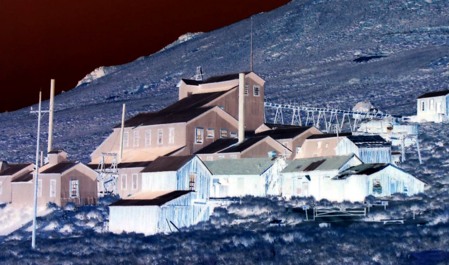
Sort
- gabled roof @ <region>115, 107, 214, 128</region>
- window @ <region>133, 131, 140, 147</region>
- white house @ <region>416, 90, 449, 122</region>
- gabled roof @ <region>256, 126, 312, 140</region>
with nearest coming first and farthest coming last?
gabled roof @ <region>256, 126, 312, 140</region> → gabled roof @ <region>115, 107, 214, 128</region> → window @ <region>133, 131, 140, 147</region> → white house @ <region>416, 90, 449, 122</region>

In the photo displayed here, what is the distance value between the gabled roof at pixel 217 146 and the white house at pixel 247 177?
4.86 meters

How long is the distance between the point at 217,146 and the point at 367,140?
423 inches

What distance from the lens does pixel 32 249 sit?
145 feet

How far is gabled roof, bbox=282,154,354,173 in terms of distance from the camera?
54844 millimetres

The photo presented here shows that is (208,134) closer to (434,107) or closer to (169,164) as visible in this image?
(169,164)

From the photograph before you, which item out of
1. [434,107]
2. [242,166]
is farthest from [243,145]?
[434,107]

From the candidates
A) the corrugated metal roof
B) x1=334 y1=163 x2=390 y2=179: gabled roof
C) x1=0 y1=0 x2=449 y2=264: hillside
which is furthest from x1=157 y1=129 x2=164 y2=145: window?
x1=334 y1=163 x2=390 y2=179: gabled roof

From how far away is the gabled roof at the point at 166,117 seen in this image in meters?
68.7

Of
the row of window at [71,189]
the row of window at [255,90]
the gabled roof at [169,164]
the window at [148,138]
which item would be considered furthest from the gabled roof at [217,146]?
the row of window at [71,189]

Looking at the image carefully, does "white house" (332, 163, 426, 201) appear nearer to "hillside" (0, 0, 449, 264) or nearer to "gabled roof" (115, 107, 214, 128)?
"hillside" (0, 0, 449, 264)

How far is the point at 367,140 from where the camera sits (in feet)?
198

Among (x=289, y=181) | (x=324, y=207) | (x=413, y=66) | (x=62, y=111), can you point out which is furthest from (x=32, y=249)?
(x=62, y=111)

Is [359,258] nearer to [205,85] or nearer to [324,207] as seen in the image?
[324,207]

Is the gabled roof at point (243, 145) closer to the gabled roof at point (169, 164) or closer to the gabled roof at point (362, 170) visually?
the gabled roof at point (169, 164)
